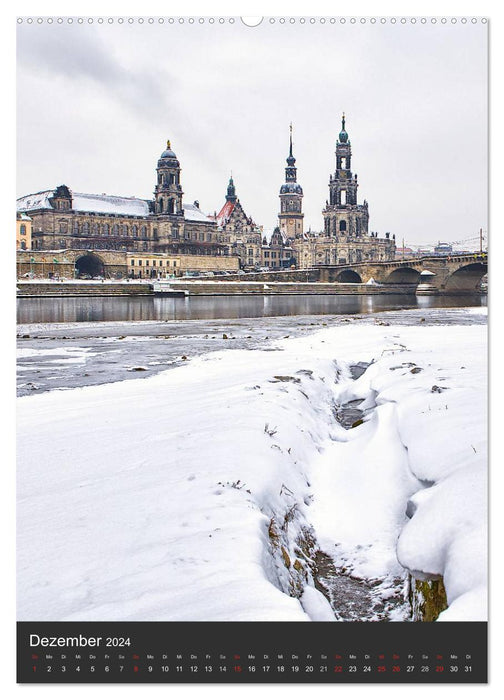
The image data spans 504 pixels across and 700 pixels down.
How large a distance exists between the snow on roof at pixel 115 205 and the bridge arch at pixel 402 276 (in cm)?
2901

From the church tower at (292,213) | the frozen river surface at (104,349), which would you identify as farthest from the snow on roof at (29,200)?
the church tower at (292,213)

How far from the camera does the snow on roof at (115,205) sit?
64.2 metres

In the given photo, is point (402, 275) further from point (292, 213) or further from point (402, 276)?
point (292, 213)

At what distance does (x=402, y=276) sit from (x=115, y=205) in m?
33.8

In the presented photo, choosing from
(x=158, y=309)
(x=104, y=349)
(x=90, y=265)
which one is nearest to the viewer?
(x=104, y=349)

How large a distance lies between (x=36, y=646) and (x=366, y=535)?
2.07 meters

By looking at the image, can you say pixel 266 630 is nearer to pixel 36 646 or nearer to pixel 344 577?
pixel 36 646

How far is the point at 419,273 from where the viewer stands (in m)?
52.3

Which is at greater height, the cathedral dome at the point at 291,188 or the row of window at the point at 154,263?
Answer: the cathedral dome at the point at 291,188

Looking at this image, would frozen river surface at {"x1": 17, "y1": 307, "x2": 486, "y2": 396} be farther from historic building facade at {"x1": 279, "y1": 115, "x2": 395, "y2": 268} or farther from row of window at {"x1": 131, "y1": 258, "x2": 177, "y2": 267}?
historic building facade at {"x1": 279, "y1": 115, "x2": 395, "y2": 268}

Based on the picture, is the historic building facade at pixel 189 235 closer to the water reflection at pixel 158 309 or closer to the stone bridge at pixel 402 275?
the stone bridge at pixel 402 275

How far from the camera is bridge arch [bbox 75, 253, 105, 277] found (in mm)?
56256

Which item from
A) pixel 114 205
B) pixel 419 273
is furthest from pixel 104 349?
pixel 114 205

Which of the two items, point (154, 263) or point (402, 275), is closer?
point (402, 275)
